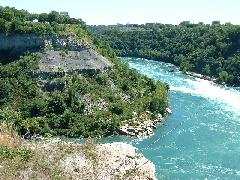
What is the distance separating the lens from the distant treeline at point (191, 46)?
109750 mm

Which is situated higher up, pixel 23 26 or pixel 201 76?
pixel 23 26

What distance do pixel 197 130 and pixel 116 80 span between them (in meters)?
15.0

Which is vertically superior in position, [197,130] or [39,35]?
[39,35]

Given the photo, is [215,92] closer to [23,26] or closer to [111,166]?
[23,26]

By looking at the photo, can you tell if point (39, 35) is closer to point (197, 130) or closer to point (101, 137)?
point (101, 137)

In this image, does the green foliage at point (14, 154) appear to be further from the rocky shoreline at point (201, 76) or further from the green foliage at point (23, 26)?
the rocky shoreline at point (201, 76)

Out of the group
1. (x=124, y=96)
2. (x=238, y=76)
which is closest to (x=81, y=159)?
(x=124, y=96)

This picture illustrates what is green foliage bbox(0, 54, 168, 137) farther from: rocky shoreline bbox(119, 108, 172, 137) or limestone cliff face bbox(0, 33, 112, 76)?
limestone cliff face bbox(0, 33, 112, 76)

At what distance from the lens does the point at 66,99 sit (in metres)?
62.7

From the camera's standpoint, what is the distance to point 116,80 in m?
72.4

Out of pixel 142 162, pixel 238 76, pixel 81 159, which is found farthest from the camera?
pixel 238 76

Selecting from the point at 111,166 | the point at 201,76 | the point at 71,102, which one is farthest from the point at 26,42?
the point at 201,76

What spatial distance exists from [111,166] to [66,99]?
89.2ft

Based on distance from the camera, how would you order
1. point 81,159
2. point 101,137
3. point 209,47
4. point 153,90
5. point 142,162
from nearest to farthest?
point 81,159 < point 142,162 < point 101,137 < point 153,90 < point 209,47
